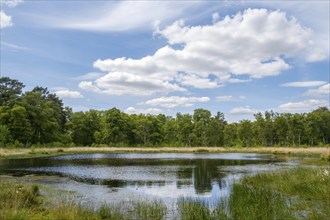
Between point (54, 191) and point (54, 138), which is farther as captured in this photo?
point (54, 138)

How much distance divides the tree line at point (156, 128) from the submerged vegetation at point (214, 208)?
8291 cm

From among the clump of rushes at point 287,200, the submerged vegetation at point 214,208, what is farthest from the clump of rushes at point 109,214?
the clump of rushes at point 287,200

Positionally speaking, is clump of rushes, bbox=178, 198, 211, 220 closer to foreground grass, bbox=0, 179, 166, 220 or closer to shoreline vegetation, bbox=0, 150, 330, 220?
shoreline vegetation, bbox=0, 150, 330, 220

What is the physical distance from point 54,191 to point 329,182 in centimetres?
1592

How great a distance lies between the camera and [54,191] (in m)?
20.3

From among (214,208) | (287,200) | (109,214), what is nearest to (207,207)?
(214,208)

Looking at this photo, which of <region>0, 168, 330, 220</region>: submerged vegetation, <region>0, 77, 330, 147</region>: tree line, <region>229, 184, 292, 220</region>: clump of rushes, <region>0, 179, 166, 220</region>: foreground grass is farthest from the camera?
<region>0, 77, 330, 147</region>: tree line

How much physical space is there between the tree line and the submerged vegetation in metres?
82.9

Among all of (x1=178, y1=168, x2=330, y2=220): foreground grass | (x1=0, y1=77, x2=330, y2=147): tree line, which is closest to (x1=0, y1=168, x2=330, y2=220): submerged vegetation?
(x1=178, y1=168, x2=330, y2=220): foreground grass

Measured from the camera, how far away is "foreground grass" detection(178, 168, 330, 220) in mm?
12703

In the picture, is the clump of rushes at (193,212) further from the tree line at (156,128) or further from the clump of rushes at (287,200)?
the tree line at (156,128)

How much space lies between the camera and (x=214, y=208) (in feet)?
48.0

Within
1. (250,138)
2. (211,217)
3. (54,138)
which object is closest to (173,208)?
(211,217)

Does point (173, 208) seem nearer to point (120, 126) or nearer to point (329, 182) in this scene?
point (329, 182)
